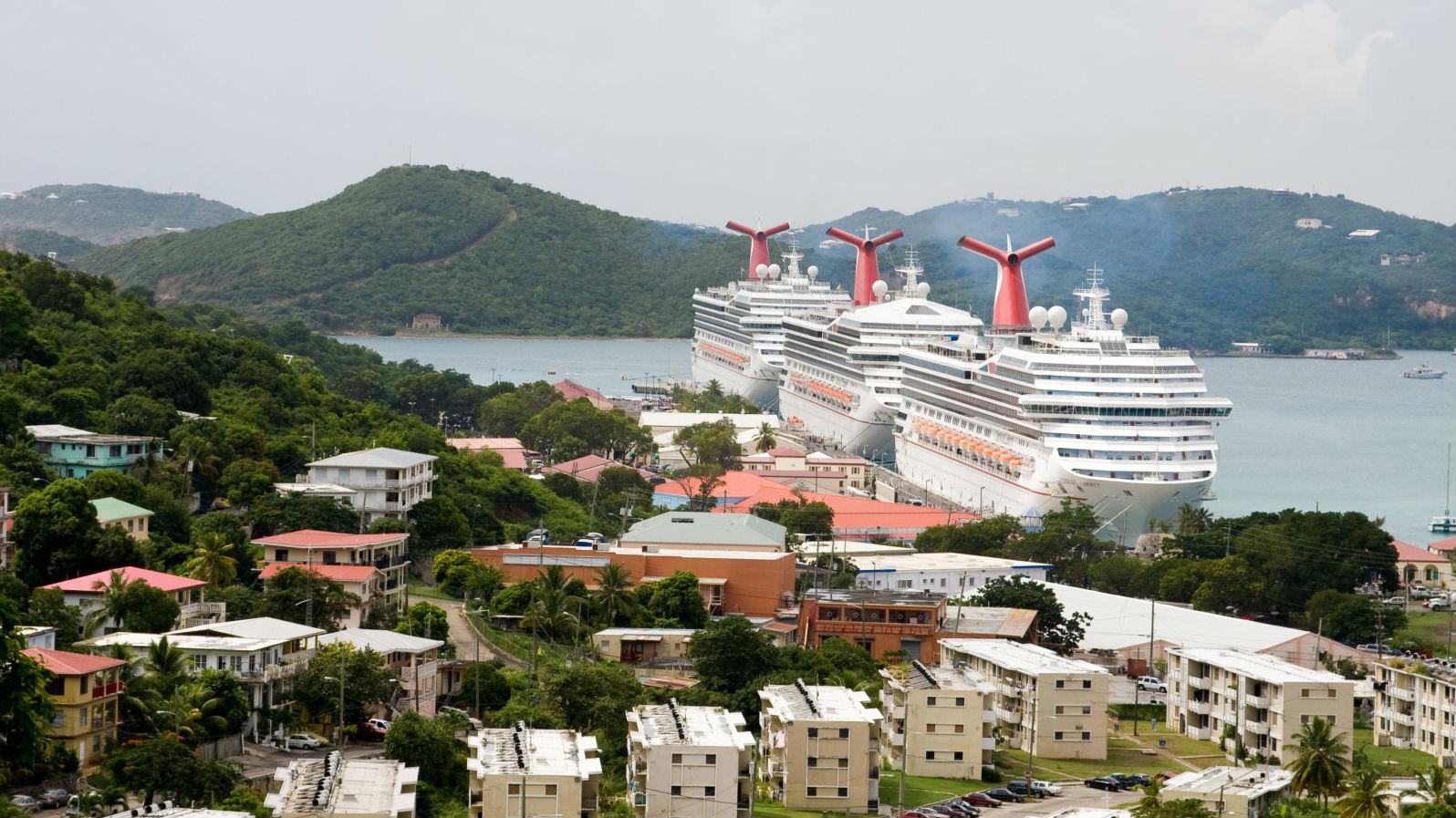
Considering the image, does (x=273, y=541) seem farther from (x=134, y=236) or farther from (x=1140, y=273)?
(x=134, y=236)

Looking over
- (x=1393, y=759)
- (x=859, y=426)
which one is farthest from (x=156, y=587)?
(x=859, y=426)

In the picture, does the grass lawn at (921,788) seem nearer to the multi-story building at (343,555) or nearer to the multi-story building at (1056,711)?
the multi-story building at (1056,711)


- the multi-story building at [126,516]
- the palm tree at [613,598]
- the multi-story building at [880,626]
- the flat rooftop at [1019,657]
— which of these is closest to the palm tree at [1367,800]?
the flat rooftop at [1019,657]

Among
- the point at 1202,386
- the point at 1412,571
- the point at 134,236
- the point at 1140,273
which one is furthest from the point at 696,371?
the point at 134,236

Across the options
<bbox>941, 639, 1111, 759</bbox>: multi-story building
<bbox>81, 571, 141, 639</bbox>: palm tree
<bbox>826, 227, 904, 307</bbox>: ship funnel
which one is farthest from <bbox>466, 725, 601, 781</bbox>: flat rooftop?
<bbox>826, 227, 904, 307</bbox>: ship funnel

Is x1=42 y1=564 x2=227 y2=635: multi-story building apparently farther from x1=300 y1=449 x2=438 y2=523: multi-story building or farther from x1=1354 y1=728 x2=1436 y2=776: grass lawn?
x1=1354 y1=728 x2=1436 y2=776: grass lawn

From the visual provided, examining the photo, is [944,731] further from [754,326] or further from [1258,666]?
[754,326]

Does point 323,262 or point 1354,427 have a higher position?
point 323,262
